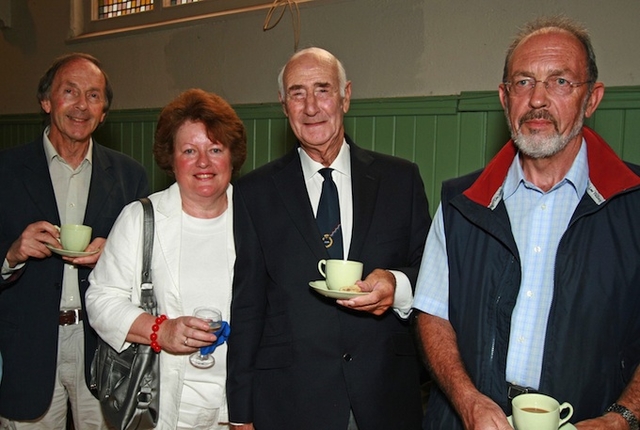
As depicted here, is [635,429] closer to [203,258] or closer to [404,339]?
[404,339]

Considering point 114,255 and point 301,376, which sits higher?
point 114,255

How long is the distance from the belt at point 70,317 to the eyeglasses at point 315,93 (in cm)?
132

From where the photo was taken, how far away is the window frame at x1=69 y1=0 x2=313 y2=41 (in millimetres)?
4660

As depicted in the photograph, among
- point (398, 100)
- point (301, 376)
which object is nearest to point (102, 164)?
point (301, 376)

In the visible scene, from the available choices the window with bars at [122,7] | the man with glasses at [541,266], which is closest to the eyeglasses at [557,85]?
the man with glasses at [541,266]

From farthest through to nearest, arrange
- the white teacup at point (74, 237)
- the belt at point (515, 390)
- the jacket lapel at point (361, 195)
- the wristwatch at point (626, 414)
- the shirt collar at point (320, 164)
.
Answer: the white teacup at point (74, 237) → the shirt collar at point (320, 164) → the jacket lapel at point (361, 195) → the belt at point (515, 390) → the wristwatch at point (626, 414)

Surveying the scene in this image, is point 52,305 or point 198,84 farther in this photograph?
point 198,84

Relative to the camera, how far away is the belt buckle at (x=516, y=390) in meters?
1.73

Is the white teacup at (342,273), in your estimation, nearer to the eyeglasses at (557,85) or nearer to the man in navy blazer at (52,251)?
the eyeglasses at (557,85)

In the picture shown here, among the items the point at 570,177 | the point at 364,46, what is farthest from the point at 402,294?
the point at 364,46

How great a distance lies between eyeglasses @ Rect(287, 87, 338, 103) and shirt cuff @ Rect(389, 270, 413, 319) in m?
0.66

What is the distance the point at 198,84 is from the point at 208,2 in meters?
0.63

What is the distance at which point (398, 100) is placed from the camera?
149 inches

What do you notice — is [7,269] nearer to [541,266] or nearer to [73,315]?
[73,315]
